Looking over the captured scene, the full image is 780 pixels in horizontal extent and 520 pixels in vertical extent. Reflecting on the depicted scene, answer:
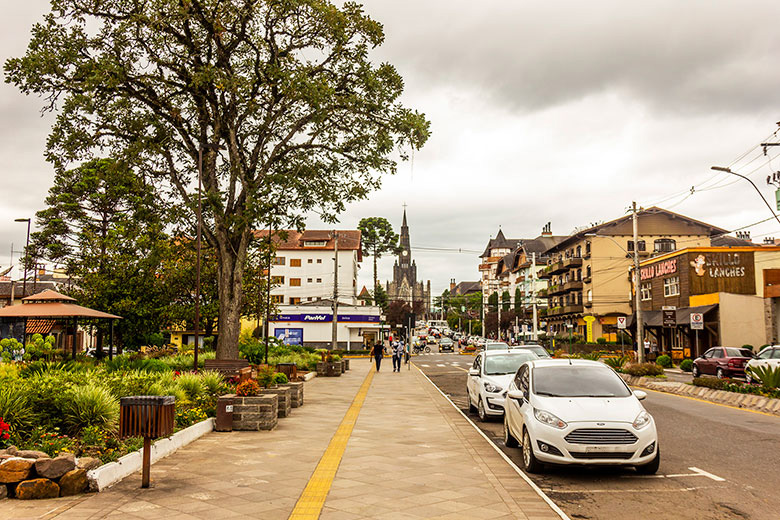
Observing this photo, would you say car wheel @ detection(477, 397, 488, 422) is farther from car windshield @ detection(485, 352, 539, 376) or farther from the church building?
the church building

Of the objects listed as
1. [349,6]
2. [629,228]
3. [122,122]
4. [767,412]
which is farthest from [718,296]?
[122,122]

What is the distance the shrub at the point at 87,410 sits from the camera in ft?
29.0

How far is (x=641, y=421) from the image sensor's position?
27.7ft

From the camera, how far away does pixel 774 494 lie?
7.49 metres

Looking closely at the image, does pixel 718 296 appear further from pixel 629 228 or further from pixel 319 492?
pixel 319 492

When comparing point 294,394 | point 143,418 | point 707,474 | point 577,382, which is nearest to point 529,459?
point 577,382

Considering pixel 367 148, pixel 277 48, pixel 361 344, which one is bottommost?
pixel 361 344

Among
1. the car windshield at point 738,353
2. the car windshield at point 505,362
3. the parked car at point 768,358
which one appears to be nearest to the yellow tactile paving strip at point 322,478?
the car windshield at point 505,362

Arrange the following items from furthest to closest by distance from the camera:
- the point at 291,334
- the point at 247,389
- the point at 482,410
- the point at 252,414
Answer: the point at 291,334
the point at 482,410
the point at 247,389
the point at 252,414

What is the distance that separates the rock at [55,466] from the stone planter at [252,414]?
206 inches

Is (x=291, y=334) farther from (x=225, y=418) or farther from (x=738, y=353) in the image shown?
(x=225, y=418)

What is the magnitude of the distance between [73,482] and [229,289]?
1394 centimetres

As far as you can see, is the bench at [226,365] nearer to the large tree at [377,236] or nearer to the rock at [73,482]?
the rock at [73,482]

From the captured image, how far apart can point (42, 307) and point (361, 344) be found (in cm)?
4887
